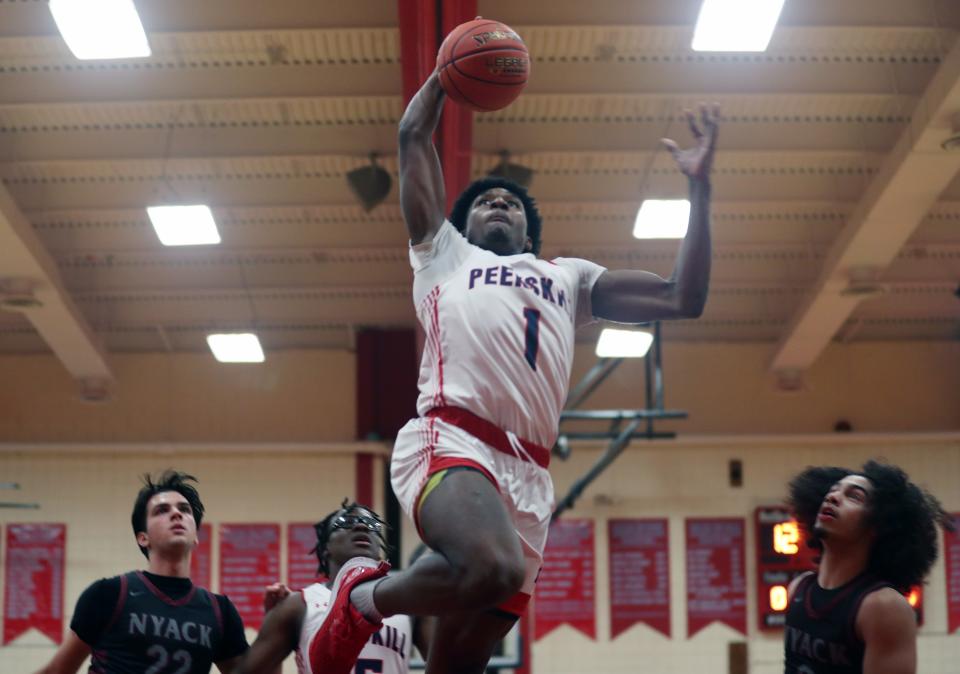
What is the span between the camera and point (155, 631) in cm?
488

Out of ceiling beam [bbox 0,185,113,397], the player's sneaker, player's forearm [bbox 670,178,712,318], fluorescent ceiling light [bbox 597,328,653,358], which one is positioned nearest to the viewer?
the player's sneaker

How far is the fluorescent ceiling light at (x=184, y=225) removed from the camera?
1152 cm

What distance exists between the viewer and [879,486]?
4504 millimetres

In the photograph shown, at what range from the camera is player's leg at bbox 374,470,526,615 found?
343 cm

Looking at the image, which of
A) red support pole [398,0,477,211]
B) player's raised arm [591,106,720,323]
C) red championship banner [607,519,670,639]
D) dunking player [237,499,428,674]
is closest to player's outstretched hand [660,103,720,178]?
player's raised arm [591,106,720,323]

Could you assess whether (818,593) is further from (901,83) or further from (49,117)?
(49,117)

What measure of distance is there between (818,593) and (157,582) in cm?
245

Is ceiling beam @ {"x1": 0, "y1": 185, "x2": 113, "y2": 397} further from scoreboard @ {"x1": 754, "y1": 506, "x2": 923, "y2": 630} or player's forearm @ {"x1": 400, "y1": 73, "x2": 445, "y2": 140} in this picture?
player's forearm @ {"x1": 400, "y1": 73, "x2": 445, "y2": 140}

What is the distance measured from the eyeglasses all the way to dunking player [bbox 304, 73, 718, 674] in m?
1.59

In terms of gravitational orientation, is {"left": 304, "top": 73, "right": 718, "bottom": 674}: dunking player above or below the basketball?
below

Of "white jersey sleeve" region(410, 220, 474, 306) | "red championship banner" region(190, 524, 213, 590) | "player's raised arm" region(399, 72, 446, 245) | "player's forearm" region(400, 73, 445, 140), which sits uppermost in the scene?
"player's forearm" region(400, 73, 445, 140)

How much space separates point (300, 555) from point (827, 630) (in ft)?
32.9

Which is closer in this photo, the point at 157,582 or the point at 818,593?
the point at 818,593

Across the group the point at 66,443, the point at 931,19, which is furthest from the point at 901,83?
the point at 66,443
